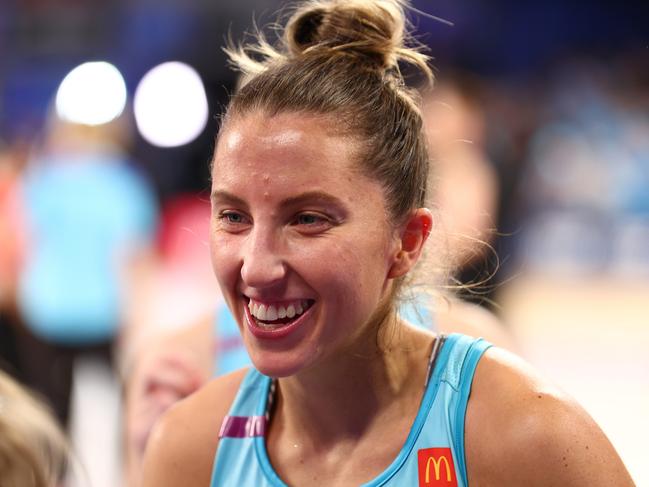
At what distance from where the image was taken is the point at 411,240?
6.34ft

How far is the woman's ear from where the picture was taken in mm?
1908

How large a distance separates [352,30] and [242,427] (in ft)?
2.50

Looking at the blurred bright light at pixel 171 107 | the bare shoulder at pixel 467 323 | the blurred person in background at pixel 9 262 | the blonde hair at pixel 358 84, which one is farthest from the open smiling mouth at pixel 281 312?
the blurred bright light at pixel 171 107

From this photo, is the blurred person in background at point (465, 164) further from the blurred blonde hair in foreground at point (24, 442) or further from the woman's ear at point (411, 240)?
the blurred blonde hair in foreground at point (24, 442)

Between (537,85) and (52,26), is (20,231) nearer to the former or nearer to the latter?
(52,26)

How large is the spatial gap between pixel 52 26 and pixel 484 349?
927 cm

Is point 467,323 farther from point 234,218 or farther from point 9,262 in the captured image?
point 9,262

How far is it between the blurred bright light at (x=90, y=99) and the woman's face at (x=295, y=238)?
365 centimetres

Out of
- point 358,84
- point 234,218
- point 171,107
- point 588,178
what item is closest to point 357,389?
point 234,218

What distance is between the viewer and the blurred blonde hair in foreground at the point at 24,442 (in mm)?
1510

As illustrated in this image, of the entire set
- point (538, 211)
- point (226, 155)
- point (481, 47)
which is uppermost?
point (481, 47)

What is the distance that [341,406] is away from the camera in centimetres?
196

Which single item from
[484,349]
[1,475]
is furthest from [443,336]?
[1,475]

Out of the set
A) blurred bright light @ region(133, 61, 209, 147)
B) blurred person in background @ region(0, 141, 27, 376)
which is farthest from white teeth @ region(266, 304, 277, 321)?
blurred bright light @ region(133, 61, 209, 147)
